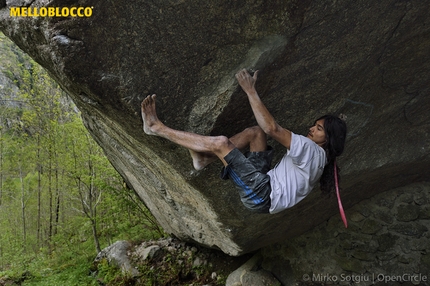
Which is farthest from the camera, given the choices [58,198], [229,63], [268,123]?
[58,198]

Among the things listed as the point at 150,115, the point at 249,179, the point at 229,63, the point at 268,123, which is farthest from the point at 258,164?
the point at 150,115

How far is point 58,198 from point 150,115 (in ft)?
32.1

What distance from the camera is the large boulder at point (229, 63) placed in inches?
84.1

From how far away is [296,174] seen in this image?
2357 millimetres

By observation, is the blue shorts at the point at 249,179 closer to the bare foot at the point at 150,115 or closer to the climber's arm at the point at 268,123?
the climber's arm at the point at 268,123

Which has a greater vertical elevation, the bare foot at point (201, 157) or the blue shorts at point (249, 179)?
the bare foot at point (201, 157)

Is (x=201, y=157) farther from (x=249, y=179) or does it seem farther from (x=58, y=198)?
(x=58, y=198)

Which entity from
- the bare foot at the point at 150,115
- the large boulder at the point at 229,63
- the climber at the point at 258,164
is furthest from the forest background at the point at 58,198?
the climber at the point at 258,164

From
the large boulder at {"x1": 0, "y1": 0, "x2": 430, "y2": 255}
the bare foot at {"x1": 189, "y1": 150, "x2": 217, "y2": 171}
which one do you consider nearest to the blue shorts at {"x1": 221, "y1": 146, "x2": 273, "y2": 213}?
the bare foot at {"x1": 189, "y1": 150, "x2": 217, "y2": 171}

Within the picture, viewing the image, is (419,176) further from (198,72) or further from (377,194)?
(198,72)

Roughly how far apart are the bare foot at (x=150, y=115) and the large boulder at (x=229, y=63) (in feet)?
0.22

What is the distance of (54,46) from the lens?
204 cm

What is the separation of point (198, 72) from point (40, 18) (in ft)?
3.97

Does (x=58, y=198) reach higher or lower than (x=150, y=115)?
higher
